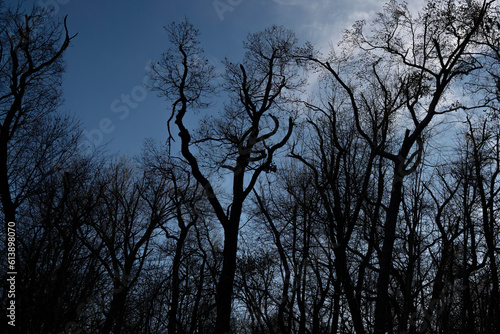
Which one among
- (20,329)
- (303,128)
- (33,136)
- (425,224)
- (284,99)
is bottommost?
(20,329)

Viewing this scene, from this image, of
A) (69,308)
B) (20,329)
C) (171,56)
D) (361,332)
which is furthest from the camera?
(171,56)

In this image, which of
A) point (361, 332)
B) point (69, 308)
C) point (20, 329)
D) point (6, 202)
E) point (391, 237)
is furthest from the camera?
point (6, 202)

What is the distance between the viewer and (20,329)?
5.52m

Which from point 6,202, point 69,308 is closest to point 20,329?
point 69,308

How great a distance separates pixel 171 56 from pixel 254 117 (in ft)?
9.19

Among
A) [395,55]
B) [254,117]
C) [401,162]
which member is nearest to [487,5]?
[395,55]

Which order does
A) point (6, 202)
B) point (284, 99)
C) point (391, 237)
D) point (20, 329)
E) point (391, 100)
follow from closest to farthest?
point (20, 329) < point (391, 237) < point (6, 202) < point (391, 100) < point (284, 99)

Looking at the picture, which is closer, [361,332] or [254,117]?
[361,332]

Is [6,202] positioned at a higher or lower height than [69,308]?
higher

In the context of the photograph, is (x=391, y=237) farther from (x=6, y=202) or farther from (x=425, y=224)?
(x=6, y=202)

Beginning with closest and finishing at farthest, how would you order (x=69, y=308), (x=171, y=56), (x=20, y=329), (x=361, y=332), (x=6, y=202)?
(x=69, y=308)
(x=20, y=329)
(x=361, y=332)
(x=6, y=202)
(x=171, y=56)

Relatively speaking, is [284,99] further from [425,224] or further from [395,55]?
[425,224]

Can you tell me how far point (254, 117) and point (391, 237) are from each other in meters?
5.12

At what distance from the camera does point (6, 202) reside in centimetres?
847
